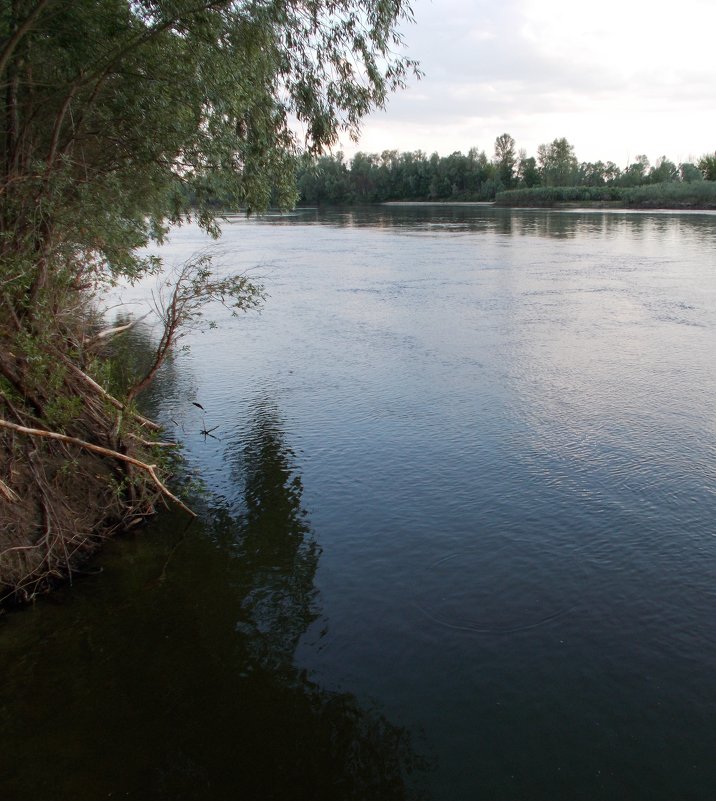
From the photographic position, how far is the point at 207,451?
44.3 feet

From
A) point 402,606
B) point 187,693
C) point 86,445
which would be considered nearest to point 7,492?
point 86,445

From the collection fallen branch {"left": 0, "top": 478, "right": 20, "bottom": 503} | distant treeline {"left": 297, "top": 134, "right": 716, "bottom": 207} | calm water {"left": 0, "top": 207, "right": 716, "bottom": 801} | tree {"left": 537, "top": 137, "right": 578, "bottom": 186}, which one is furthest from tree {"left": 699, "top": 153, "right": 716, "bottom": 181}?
fallen branch {"left": 0, "top": 478, "right": 20, "bottom": 503}

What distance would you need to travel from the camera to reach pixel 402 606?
874 centimetres

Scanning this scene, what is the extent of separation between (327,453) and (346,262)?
27631mm

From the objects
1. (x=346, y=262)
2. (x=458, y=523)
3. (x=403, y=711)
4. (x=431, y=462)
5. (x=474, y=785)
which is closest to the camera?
(x=474, y=785)

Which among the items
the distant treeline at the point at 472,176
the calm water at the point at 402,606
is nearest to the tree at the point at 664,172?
the distant treeline at the point at 472,176

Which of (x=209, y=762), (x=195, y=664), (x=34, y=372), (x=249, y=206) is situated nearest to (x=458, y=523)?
(x=195, y=664)

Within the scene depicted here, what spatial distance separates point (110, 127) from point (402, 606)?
907cm

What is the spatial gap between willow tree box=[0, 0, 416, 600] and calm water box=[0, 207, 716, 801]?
2659mm

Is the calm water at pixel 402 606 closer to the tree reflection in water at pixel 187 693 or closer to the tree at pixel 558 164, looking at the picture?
the tree reflection in water at pixel 187 693

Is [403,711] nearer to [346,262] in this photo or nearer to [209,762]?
[209,762]

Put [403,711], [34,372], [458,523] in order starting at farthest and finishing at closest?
[458,523], [34,372], [403,711]

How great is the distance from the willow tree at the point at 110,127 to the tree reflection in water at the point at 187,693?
2006mm

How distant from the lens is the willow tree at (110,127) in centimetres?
961
